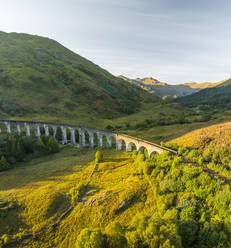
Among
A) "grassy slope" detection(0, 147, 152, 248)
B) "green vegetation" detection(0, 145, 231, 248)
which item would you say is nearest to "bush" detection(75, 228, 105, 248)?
"green vegetation" detection(0, 145, 231, 248)

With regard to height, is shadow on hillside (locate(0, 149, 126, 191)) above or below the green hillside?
below

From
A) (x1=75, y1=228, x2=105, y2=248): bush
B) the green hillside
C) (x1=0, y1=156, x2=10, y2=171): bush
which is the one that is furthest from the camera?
the green hillside

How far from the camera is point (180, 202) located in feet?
68.4

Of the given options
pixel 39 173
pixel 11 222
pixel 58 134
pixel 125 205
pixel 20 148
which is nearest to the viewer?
pixel 125 205

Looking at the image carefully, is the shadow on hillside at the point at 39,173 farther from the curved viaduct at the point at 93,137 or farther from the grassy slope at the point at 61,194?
the curved viaduct at the point at 93,137

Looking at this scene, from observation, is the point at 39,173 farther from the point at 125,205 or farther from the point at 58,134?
the point at 58,134

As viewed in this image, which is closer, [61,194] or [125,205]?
[125,205]

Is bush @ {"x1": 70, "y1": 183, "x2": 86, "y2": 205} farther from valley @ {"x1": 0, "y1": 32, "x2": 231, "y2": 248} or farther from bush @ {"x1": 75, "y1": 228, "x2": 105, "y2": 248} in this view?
bush @ {"x1": 75, "y1": 228, "x2": 105, "y2": 248}

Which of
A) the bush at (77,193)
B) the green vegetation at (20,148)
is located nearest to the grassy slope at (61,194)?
the bush at (77,193)

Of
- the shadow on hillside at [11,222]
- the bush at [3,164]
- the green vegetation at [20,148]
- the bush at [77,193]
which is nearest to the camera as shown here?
the shadow on hillside at [11,222]

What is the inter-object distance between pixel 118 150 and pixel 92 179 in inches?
777

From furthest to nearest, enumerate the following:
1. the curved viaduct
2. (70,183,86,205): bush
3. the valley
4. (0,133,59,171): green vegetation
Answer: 1. (0,133,59,171): green vegetation
2. the curved viaduct
3. (70,183,86,205): bush
4. the valley

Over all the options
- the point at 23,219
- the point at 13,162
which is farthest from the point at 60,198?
the point at 13,162

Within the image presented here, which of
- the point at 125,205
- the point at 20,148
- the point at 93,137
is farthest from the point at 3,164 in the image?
the point at 125,205
